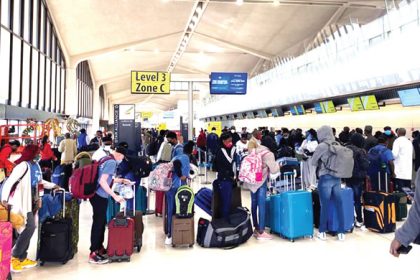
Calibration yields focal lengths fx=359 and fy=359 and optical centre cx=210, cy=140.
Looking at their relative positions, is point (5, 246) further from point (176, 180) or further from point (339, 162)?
point (339, 162)

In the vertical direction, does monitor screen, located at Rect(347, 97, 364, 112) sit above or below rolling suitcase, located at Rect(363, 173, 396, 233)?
above

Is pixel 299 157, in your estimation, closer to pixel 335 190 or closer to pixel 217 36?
pixel 335 190

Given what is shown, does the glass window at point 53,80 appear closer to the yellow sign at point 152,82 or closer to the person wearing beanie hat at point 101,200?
the yellow sign at point 152,82

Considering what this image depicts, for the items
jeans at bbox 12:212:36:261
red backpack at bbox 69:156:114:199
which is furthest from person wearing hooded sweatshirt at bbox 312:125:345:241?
jeans at bbox 12:212:36:261

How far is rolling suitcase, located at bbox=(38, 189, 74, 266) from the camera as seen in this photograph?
13.7 ft

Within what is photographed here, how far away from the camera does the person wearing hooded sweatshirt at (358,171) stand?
5.69 m

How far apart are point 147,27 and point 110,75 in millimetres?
12473

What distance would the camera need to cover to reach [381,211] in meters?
5.67

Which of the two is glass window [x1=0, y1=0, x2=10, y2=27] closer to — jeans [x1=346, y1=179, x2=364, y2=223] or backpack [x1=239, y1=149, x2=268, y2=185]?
backpack [x1=239, y1=149, x2=268, y2=185]

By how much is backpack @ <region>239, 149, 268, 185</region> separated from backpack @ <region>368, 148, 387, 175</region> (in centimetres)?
254

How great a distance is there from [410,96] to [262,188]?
529cm

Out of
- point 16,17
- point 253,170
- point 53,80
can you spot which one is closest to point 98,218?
point 253,170

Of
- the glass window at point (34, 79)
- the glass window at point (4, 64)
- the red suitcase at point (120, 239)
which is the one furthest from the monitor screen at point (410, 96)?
the glass window at point (34, 79)

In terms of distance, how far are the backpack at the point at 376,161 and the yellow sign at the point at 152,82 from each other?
31.4 feet
